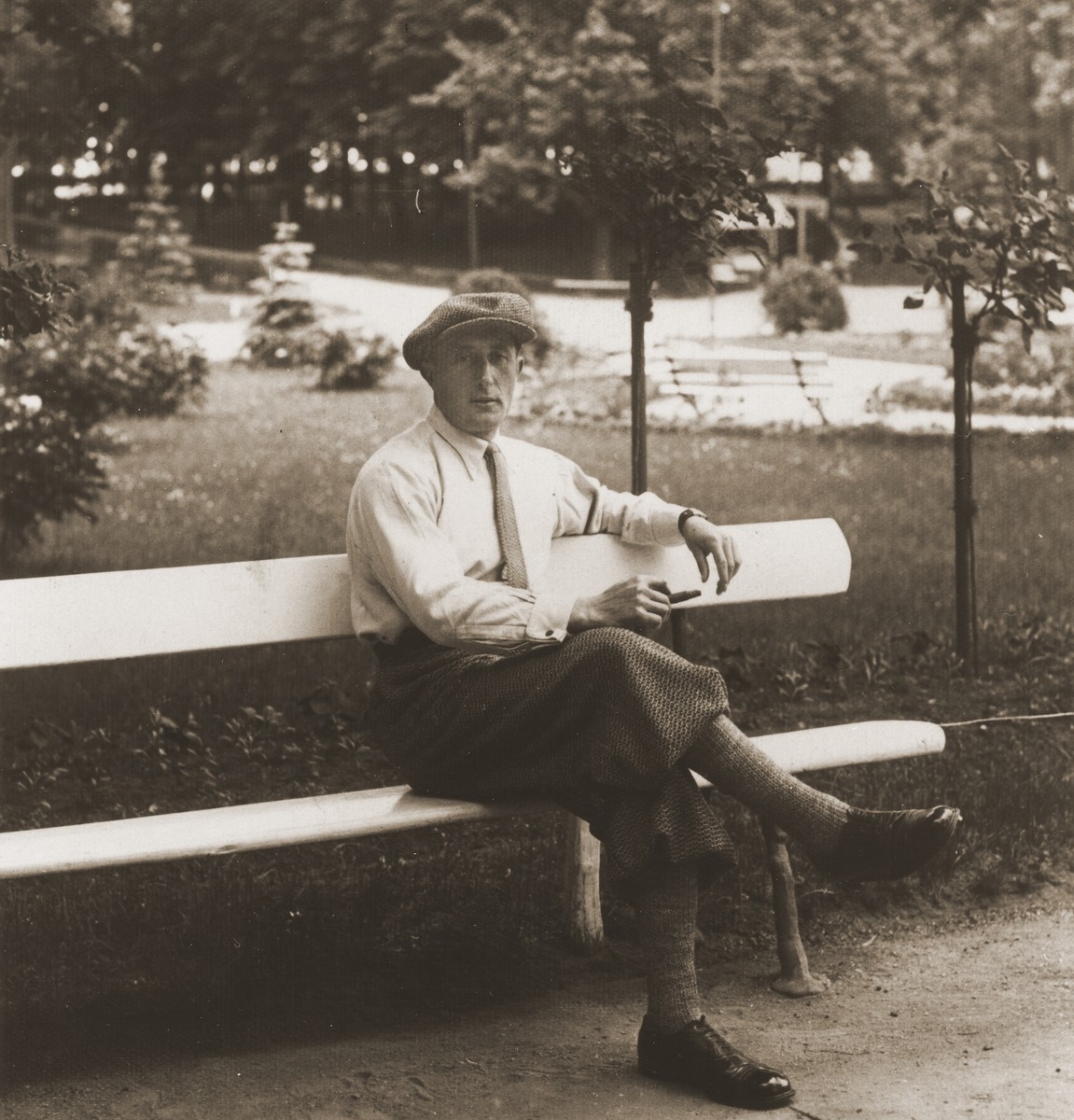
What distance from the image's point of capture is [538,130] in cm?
883

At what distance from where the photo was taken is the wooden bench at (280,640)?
10.7ft

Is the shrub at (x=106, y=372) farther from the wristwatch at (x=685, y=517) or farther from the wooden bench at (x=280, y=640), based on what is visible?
the wristwatch at (x=685, y=517)

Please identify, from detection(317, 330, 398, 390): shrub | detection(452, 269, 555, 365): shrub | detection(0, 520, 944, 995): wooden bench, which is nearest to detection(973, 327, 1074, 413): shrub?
detection(452, 269, 555, 365): shrub

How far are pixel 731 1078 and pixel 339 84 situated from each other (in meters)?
6.29

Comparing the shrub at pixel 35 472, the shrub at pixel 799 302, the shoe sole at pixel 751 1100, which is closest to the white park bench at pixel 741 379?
the shrub at pixel 799 302

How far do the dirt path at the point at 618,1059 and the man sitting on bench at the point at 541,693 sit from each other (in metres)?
0.19

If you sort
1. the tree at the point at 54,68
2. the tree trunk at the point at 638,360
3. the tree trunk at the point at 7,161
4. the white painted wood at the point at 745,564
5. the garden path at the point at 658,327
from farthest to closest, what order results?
1. the garden path at the point at 658,327
2. the tree trunk at the point at 7,161
3. the tree at the point at 54,68
4. the tree trunk at the point at 638,360
5. the white painted wood at the point at 745,564

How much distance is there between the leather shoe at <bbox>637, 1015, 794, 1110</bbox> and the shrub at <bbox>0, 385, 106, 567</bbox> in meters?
3.90

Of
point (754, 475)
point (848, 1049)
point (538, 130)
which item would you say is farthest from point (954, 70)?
point (848, 1049)

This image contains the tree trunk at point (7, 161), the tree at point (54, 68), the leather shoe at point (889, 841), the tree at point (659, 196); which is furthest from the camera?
the tree trunk at point (7, 161)

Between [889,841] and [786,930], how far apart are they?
54 centimetres

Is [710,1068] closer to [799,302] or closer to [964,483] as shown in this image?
[964,483]

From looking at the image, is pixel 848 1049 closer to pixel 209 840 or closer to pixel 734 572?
pixel 734 572

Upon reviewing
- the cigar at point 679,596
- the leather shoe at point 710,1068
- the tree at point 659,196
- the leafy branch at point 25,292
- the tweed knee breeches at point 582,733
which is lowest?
the leather shoe at point 710,1068
